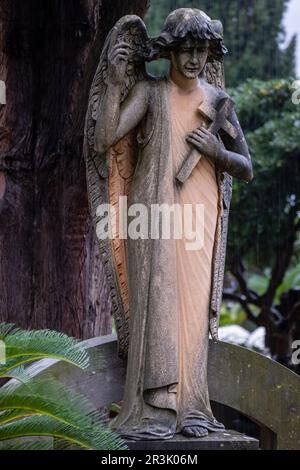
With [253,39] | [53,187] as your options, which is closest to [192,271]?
[53,187]

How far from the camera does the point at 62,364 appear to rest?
9.91 metres

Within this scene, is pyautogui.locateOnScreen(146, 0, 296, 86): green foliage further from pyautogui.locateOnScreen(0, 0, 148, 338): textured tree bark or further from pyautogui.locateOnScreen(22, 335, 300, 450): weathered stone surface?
pyautogui.locateOnScreen(22, 335, 300, 450): weathered stone surface

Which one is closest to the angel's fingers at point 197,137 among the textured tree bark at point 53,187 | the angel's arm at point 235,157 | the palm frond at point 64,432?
the angel's arm at point 235,157

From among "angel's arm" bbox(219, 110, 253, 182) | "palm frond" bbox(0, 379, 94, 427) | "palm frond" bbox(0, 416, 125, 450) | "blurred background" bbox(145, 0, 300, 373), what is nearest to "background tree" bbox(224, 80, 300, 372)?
"blurred background" bbox(145, 0, 300, 373)

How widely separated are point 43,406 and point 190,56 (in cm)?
298

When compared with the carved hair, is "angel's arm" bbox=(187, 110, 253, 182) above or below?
below

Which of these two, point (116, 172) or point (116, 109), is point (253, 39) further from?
point (116, 109)

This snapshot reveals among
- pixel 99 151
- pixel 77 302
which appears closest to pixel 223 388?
pixel 99 151

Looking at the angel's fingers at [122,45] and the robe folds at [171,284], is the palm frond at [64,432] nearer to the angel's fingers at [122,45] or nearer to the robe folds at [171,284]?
the robe folds at [171,284]

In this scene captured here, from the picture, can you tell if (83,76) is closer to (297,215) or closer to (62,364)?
(62,364)

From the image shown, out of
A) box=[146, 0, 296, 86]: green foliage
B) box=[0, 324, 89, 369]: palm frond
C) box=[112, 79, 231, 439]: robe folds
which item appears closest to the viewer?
box=[0, 324, 89, 369]: palm frond

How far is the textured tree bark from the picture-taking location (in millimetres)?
13266

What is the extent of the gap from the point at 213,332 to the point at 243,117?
12.0 metres

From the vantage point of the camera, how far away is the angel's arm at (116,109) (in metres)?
9.72
